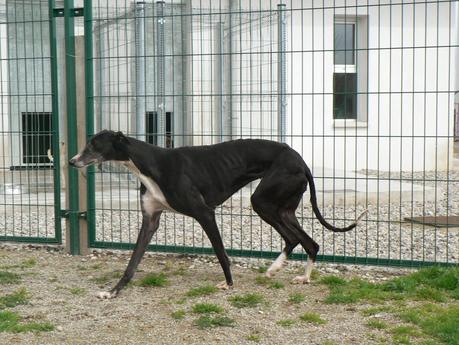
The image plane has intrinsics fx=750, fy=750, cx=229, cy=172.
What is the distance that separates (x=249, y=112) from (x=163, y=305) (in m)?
5.32

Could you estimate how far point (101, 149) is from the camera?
639cm

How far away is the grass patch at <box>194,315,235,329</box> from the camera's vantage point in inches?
204

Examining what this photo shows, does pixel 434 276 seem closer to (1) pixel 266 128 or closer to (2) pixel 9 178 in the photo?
(1) pixel 266 128

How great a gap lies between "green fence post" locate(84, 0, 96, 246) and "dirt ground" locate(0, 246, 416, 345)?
1.27 feet

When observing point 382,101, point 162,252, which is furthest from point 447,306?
point 382,101

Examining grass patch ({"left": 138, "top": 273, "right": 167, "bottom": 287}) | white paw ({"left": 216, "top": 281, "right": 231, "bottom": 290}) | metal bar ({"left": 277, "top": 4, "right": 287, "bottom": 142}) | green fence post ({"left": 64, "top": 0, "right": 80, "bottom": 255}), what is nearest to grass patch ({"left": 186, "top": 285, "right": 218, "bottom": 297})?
white paw ({"left": 216, "top": 281, "right": 231, "bottom": 290})

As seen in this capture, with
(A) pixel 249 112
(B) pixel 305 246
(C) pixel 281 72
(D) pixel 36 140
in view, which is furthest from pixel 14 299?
(A) pixel 249 112

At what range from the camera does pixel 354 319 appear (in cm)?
539

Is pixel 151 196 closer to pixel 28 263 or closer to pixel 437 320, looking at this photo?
pixel 28 263

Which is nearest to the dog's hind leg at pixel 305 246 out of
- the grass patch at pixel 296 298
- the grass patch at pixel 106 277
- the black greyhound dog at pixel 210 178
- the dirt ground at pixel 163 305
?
the black greyhound dog at pixel 210 178

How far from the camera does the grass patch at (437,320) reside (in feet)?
16.0

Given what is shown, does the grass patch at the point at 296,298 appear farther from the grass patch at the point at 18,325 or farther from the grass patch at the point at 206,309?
the grass patch at the point at 18,325

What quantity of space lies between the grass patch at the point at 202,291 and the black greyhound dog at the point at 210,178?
0.12 m

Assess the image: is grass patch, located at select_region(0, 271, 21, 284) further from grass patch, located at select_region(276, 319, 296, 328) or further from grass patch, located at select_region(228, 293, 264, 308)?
grass patch, located at select_region(276, 319, 296, 328)
